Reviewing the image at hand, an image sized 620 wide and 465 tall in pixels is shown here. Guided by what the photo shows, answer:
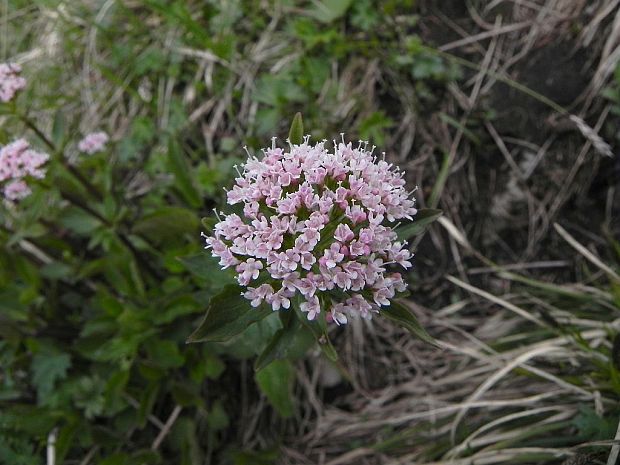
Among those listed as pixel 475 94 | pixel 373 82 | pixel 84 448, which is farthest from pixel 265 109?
pixel 84 448

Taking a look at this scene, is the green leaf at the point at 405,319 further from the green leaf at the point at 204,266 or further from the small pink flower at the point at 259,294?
the green leaf at the point at 204,266

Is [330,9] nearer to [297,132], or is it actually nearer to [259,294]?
[297,132]

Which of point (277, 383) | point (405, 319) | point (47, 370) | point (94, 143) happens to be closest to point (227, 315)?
point (405, 319)

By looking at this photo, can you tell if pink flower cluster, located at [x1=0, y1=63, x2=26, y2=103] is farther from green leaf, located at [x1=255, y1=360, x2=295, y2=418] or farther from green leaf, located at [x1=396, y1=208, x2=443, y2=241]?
green leaf, located at [x1=396, y1=208, x2=443, y2=241]

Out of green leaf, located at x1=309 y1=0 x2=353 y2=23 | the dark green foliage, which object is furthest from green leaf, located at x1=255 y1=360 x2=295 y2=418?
green leaf, located at x1=309 y1=0 x2=353 y2=23

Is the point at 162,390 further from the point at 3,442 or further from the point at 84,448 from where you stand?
the point at 3,442

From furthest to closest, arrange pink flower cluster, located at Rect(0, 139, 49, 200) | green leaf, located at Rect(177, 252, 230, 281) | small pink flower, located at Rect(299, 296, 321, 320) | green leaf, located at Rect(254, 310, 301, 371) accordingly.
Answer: pink flower cluster, located at Rect(0, 139, 49, 200), green leaf, located at Rect(177, 252, 230, 281), green leaf, located at Rect(254, 310, 301, 371), small pink flower, located at Rect(299, 296, 321, 320)

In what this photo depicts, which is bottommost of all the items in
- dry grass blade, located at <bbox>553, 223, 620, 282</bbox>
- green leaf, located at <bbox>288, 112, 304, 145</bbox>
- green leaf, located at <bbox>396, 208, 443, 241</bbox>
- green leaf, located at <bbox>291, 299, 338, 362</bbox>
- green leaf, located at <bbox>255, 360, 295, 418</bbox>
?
green leaf, located at <bbox>255, 360, 295, 418</bbox>
